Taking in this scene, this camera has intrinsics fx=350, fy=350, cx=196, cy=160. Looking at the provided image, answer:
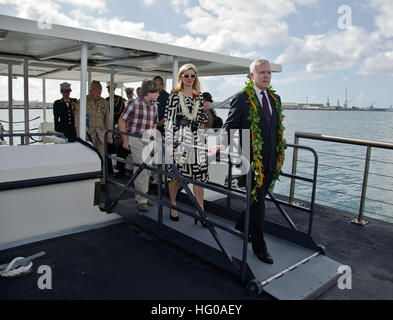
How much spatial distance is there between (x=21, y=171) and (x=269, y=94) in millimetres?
2557

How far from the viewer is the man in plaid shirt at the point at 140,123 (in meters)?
4.07

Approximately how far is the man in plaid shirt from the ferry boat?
202 mm

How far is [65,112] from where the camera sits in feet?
20.6

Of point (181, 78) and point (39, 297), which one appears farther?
point (181, 78)

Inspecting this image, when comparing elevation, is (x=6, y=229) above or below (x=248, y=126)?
below

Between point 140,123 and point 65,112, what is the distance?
274 centimetres

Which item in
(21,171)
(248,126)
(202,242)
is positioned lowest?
(202,242)

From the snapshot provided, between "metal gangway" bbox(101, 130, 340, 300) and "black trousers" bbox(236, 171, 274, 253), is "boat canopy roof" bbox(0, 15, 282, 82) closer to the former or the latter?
"metal gangway" bbox(101, 130, 340, 300)

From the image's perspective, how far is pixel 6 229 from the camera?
11.7ft

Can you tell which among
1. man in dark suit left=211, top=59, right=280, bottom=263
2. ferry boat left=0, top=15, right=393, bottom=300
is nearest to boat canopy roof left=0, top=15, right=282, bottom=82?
ferry boat left=0, top=15, right=393, bottom=300

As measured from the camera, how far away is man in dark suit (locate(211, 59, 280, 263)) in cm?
293
